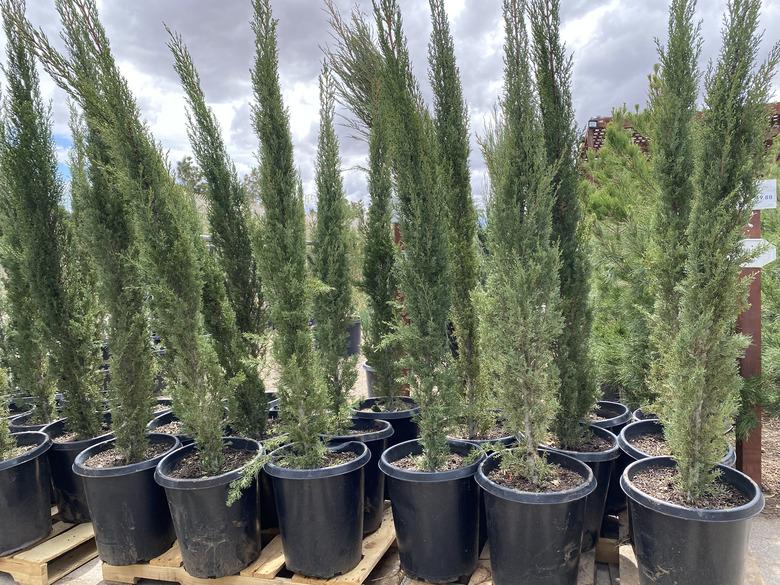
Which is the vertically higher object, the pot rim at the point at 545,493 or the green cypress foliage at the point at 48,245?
the green cypress foliage at the point at 48,245

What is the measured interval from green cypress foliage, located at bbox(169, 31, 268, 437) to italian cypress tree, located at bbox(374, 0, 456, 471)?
1.14 meters

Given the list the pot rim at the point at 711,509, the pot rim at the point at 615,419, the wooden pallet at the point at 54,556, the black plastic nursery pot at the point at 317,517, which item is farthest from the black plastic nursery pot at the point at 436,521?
the wooden pallet at the point at 54,556

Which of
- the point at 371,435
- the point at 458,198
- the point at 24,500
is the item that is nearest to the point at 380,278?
the point at 458,198

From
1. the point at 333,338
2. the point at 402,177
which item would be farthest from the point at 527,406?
the point at 333,338

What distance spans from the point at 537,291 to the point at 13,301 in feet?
12.6

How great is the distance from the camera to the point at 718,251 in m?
2.14

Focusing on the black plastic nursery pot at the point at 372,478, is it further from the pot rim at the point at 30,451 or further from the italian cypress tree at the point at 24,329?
the italian cypress tree at the point at 24,329

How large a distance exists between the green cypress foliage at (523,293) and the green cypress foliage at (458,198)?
1.76 feet

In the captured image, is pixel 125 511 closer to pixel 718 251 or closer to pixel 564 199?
pixel 564 199

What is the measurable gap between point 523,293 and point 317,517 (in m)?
1.49

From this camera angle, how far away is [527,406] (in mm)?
2461

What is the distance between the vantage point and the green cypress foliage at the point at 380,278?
3.86 m

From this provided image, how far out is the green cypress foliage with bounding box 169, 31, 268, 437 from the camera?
10.5 ft

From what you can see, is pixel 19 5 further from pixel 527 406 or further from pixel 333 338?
pixel 527 406
